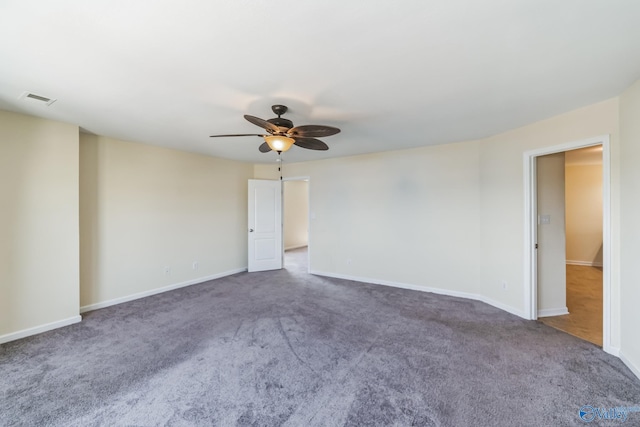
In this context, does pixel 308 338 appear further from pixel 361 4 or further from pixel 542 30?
pixel 542 30

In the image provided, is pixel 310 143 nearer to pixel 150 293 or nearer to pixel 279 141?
pixel 279 141

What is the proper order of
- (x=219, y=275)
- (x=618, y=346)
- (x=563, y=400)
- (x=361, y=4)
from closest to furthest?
(x=361, y=4) < (x=563, y=400) < (x=618, y=346) < (x=219, y=275)

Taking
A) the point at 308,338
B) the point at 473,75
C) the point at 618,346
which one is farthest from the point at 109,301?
the point at 618,346

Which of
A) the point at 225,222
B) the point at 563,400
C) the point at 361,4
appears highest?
the point at 361,4

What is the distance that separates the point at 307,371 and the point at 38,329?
3.10 meters

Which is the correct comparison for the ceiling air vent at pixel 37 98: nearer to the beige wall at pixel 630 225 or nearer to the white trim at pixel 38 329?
the white trim at pixel 38 329

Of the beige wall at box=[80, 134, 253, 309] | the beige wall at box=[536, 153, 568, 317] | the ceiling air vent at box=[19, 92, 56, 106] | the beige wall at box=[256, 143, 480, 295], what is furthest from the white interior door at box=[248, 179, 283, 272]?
the beige wall at box=[536, 153, 568, 317]

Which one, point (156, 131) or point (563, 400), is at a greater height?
point (156, 131)

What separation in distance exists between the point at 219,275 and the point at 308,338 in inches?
119

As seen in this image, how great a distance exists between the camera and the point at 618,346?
2270 millimetres

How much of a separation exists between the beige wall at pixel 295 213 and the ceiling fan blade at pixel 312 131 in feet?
19.6

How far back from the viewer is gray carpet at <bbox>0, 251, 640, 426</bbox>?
5.48 ft

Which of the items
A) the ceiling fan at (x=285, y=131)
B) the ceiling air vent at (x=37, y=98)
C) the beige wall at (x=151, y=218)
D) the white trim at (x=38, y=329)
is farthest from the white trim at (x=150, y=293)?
the ceiling fan at (x=285, y=131)

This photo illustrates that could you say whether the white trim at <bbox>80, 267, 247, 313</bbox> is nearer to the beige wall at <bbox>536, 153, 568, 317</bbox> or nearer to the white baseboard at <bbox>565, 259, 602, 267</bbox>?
the beige wall at <bbox>536, 153, 568, 317</bbox>
